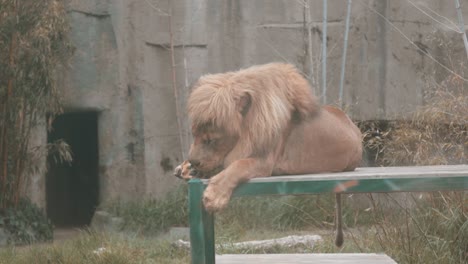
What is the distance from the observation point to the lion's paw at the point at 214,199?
3.53m

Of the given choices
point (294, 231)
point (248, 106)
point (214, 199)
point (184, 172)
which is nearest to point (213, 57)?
point (294, 231)

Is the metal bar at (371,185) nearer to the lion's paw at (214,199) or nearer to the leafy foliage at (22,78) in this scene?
the lion's paw at (214,199)

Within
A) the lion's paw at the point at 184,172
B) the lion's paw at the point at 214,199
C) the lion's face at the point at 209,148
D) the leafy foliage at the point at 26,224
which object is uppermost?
the lion's face at the point at 209,148

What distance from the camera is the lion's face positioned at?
3.98 metres

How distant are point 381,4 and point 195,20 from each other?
2.30 m

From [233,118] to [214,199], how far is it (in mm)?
521

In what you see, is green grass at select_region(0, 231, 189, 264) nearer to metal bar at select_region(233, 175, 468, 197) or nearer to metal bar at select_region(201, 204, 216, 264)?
metal bar at select_region(201, 204, 216, 264)

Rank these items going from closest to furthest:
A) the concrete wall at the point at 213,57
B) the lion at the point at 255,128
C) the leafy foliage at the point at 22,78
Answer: the lion at the point at 255,128 < the leafy foliage at the point at 22,78 < the concrete wall at the point at 213,57

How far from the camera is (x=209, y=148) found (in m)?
4.00

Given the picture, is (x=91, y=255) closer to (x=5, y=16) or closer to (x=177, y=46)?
(x=5, y=16)

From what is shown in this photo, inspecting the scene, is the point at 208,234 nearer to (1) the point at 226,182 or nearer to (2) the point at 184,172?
(1) the point at 226,182

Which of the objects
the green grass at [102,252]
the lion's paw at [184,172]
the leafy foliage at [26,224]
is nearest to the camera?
the lion's paw at [184,172]

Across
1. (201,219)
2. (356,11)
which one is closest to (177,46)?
(356,11)

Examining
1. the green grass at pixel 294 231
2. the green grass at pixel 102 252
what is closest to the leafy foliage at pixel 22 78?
the green grass at pixel 294 231
